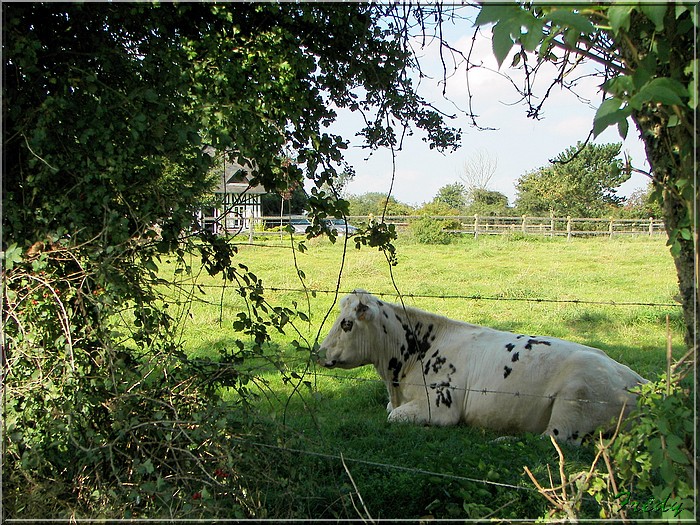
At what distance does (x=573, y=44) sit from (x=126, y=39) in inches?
114

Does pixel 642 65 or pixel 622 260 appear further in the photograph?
pixel 622 260

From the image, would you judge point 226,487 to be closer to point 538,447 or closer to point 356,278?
point 538,447

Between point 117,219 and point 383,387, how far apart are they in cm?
368

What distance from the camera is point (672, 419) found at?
7.18ft

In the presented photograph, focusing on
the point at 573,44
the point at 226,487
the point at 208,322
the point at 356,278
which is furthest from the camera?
the point at 356,278

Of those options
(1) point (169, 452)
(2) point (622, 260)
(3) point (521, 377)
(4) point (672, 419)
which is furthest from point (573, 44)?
(2) point (622, 260)

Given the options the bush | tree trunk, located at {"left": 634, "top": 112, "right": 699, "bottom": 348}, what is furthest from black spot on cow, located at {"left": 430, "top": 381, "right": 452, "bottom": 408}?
the bush

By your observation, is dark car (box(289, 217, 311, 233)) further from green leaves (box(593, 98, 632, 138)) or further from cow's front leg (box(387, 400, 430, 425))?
green leaves (box(593, 98, 632, 138))

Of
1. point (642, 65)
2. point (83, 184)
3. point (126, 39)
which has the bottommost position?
point (83, 184)

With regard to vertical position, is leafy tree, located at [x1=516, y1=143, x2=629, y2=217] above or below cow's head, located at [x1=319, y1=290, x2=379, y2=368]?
above

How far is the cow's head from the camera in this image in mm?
5676

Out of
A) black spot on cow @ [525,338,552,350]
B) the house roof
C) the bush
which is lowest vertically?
black spot on cow @ [525,338,552,350]

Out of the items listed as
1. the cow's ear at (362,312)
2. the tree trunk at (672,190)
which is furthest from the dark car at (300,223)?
the tree trunk at (672,190)

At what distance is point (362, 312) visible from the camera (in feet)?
18.6
